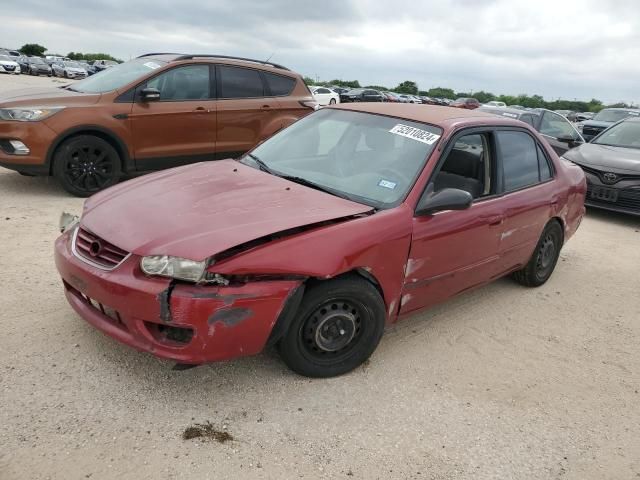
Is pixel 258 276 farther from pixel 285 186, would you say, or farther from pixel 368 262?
pixel 285 186

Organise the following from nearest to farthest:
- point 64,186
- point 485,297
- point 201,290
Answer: point 201,290
point 485,297
point 64,186

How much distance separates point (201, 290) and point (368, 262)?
0.96m

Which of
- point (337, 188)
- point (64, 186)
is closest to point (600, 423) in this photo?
point (337, 188)

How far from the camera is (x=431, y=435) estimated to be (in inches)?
110

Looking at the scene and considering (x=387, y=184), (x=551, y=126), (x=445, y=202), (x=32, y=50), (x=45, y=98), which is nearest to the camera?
(x=445, y=202)

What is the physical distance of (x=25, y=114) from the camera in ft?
19.6

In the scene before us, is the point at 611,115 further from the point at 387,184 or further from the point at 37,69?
the point at 37,69

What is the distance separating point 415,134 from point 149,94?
12.7ft

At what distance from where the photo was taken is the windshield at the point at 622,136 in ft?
28.7

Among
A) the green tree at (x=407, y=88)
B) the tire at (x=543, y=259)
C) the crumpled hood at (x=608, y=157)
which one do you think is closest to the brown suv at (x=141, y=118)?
the tire at (x=543, y=259)

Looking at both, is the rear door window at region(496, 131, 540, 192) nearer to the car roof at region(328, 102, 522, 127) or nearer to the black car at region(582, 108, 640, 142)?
the car roof at region(328, 102, 522, 127)

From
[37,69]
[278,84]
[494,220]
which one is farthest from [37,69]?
[494,220]

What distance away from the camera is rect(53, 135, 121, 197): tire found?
241 inches

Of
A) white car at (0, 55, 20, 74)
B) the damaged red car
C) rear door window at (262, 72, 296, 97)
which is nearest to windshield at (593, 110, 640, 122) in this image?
rear door window at (262, 72, 296, 97)
